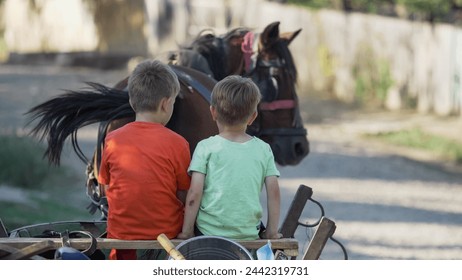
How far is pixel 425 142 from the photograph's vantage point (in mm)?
17406

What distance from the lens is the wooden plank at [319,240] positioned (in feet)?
15.4

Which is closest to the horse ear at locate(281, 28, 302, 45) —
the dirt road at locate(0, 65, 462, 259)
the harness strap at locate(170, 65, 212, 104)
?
the dirt road at locate(0, 65, 462, 259)

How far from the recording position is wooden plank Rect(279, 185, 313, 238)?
5.33 meters

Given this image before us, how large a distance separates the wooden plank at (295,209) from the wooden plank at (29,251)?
139 centimetres

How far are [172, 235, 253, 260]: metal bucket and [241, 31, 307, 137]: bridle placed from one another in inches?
104

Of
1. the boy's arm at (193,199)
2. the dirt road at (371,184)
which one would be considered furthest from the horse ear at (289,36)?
the boy's arm at (193,199)

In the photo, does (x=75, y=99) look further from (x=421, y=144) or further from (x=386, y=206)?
(x=421, y=144)

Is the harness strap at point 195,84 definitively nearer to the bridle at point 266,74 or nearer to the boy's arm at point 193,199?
the bridle at point 266,74

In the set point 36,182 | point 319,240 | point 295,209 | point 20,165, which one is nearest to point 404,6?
point 36,182

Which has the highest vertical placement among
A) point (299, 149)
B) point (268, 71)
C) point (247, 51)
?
point (247, 51)

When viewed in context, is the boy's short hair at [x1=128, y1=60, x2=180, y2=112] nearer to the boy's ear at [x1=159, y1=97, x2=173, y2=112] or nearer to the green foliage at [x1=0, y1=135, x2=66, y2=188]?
the boy's ear at [x1=159, y1=97, x2=173, y2=112]

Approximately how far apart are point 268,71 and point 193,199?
2.50 meters

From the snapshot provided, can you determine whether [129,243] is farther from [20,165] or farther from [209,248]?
[20,165]

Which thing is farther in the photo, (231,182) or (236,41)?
(236,41)
